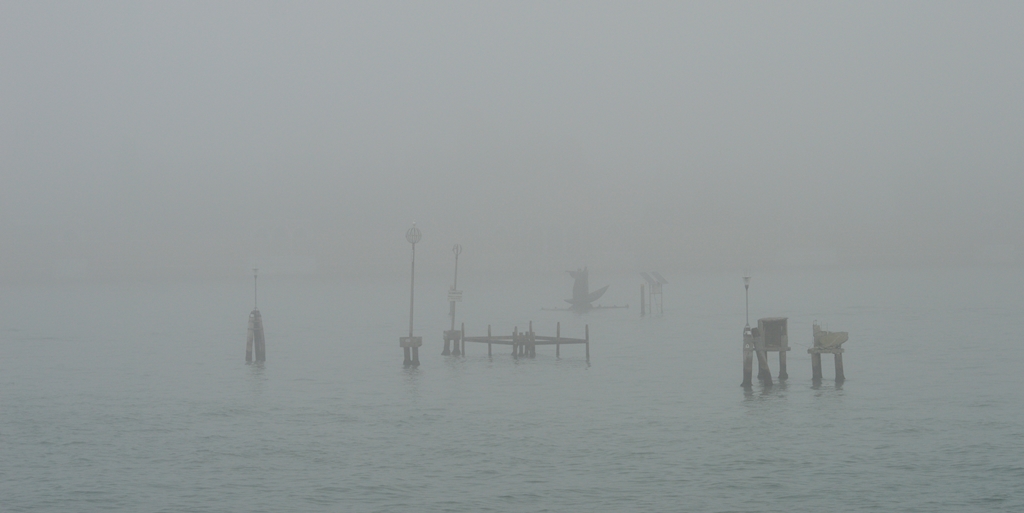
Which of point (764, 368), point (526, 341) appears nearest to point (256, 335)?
point (526, 341)

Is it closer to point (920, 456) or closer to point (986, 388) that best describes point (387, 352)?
point (986, 388)

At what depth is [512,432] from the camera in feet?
119

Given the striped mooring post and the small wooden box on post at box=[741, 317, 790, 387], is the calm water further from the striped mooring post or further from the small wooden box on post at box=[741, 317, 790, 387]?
the small wooden box on post at box=[741, 317, 790, 387]

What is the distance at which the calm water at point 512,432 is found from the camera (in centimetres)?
2722

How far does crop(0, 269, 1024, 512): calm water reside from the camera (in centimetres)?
2722

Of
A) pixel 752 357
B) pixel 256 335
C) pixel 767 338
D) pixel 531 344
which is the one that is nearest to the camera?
pixel 767 338

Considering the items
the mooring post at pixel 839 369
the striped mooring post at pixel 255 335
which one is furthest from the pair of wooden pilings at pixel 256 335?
the mooring post at pixel 839 369

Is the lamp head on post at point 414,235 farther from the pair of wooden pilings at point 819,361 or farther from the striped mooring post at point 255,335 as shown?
the pair of wooden pilings at point 819,361

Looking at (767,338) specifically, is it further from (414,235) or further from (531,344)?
(414,235)

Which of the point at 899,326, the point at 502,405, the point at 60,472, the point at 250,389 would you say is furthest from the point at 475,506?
the point at 899,326

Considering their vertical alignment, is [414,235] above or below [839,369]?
above

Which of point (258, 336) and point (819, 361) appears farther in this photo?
point (258, 336)

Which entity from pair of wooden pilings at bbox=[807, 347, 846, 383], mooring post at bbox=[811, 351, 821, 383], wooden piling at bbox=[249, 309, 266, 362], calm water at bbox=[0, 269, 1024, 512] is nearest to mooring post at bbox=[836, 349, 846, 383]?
pair of wooden pilings at bbox=[807, 347, 846, 383]

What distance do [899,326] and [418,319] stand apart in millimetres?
55774
